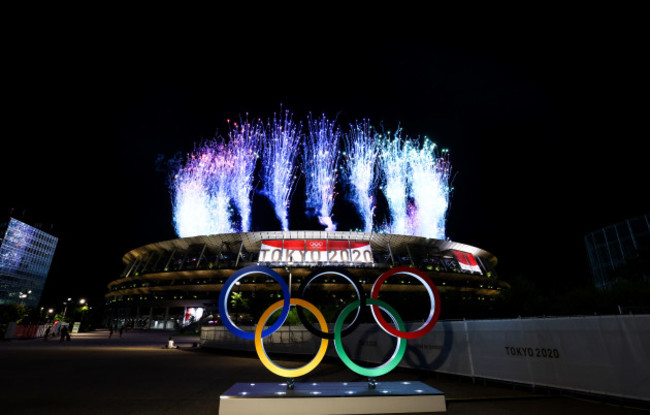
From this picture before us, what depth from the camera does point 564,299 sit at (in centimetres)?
1780

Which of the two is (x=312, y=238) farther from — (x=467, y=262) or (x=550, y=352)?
(x=550, y=352)

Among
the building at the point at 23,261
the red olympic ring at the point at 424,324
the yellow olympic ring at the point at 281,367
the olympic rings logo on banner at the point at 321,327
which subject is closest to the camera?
the yellow olympic ring at the point at 281,367

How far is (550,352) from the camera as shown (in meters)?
9.05

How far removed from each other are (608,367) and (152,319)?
70.1 metres

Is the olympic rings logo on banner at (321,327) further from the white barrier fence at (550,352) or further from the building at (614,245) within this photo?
the building at (614,245)

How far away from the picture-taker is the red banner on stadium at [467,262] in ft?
211

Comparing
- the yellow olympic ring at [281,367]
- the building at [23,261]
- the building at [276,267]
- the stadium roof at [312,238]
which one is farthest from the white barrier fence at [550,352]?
the building at [23,261]

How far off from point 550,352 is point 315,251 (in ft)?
162

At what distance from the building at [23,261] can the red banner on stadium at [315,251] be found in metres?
109

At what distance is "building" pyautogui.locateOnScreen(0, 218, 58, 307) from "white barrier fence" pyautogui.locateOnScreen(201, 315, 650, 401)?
147m

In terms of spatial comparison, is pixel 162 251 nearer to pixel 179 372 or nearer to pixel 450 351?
pixel 179 372

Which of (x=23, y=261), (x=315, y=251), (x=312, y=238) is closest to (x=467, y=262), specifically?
(x=315, y=251)

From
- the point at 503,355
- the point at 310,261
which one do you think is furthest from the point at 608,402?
the point at 310,261

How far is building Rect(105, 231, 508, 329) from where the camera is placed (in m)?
56.8
